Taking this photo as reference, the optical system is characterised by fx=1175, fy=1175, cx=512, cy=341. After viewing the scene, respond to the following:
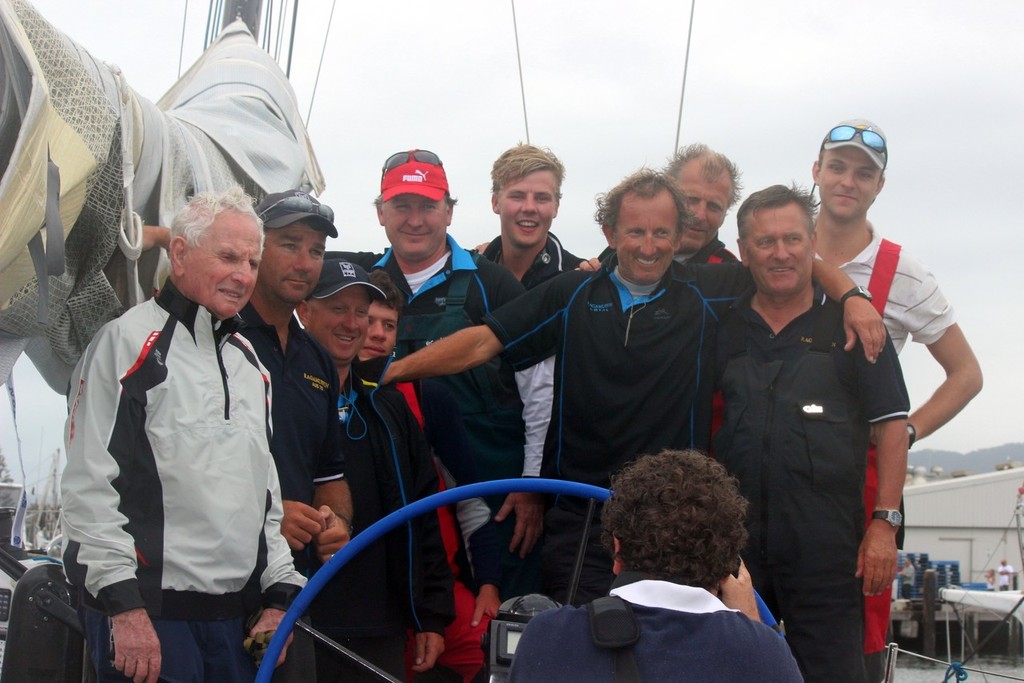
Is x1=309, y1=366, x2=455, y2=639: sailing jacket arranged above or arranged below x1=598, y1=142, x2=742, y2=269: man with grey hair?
below

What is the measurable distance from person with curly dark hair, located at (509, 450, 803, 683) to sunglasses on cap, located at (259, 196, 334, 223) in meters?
1.52

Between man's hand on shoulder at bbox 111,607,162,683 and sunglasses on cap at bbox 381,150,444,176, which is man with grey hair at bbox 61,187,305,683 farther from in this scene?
sunglasses on cap at bbox 381,150,444,176

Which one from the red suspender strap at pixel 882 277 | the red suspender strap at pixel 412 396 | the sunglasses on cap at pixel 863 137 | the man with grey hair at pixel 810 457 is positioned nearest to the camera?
the man with grey hair at pixel 810 457

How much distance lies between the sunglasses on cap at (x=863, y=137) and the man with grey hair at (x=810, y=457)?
0.58 m

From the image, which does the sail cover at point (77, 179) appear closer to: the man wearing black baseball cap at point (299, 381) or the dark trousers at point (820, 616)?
the man wearing black baseball cap at point (299, 381)

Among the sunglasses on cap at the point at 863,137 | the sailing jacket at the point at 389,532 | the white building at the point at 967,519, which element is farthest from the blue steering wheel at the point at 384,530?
the white building at the point at 967,519

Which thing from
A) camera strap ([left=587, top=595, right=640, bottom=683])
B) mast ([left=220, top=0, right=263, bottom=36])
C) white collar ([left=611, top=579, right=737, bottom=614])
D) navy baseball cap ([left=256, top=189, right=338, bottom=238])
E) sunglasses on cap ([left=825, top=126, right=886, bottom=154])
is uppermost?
mast ([left=220, top=0, right=263, bottom=36])

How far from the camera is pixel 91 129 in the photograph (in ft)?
9.45

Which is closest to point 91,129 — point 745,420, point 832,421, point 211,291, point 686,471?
point 211,291

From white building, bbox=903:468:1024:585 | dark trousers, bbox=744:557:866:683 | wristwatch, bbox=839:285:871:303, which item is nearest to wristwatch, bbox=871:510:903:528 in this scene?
dark trousers, bbox=744:557:866:683

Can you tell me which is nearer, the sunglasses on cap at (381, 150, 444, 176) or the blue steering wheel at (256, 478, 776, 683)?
the blue steering wheel at (256, 478, 776, 683)

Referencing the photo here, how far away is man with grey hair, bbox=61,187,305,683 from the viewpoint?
259cm

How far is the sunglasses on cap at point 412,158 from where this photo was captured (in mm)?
4316

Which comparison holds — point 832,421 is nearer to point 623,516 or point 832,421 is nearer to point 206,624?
point 623,516
